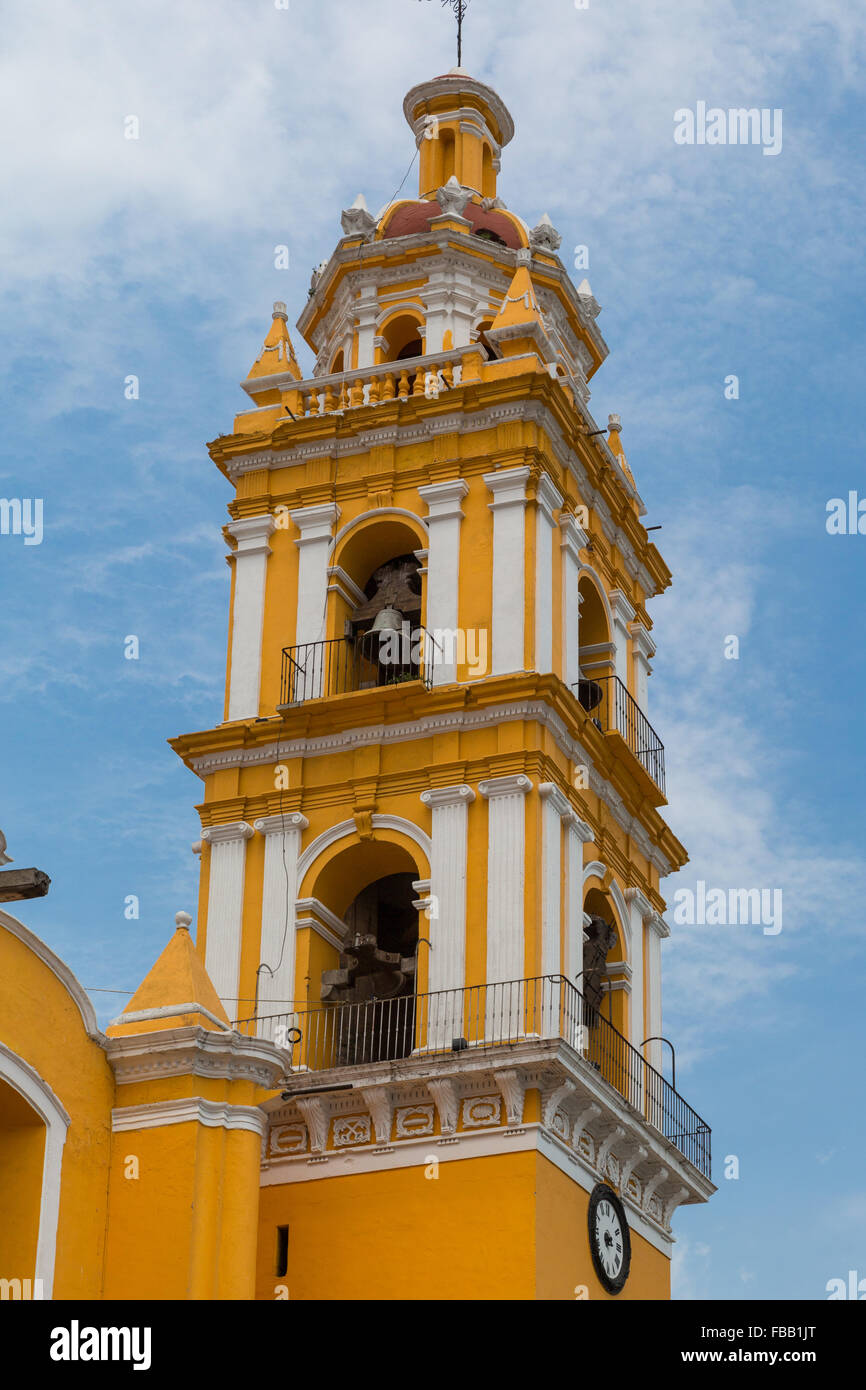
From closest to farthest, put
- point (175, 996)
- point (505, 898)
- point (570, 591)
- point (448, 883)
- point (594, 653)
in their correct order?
point (175, 996)
point (505, 898)
point (448, 883)
point (570, 591)
point (594, 653)

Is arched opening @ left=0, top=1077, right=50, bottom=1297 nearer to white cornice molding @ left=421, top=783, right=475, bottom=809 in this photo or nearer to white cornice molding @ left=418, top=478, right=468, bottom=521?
white cornice molding @ left=421, top=783, right=475, bottom=809

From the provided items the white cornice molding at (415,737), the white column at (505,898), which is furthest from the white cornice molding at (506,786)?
the white cornice molding at (415,737)

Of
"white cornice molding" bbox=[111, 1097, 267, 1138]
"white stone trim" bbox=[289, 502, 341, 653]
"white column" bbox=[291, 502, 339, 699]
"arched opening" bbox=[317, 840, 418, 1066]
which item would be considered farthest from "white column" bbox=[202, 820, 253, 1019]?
"white cornice molding" bbox=[111, 1097, 267, 1138]

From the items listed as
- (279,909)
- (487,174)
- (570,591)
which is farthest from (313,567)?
(487,174)

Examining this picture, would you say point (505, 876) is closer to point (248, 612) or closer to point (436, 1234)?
point (436, 1234)

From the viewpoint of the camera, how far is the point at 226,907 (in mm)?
26734

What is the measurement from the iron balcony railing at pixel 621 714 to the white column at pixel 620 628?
401 millimetres

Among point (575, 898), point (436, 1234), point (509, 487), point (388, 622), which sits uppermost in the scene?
point (509, 487)

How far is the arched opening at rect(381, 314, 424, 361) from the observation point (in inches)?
1228

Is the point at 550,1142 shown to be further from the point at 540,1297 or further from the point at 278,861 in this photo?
the point at 278,861

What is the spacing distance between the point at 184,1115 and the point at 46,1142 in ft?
4.40

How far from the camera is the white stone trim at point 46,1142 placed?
20.7 metres

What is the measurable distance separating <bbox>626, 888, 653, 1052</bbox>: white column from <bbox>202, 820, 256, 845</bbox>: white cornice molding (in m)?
4.48
